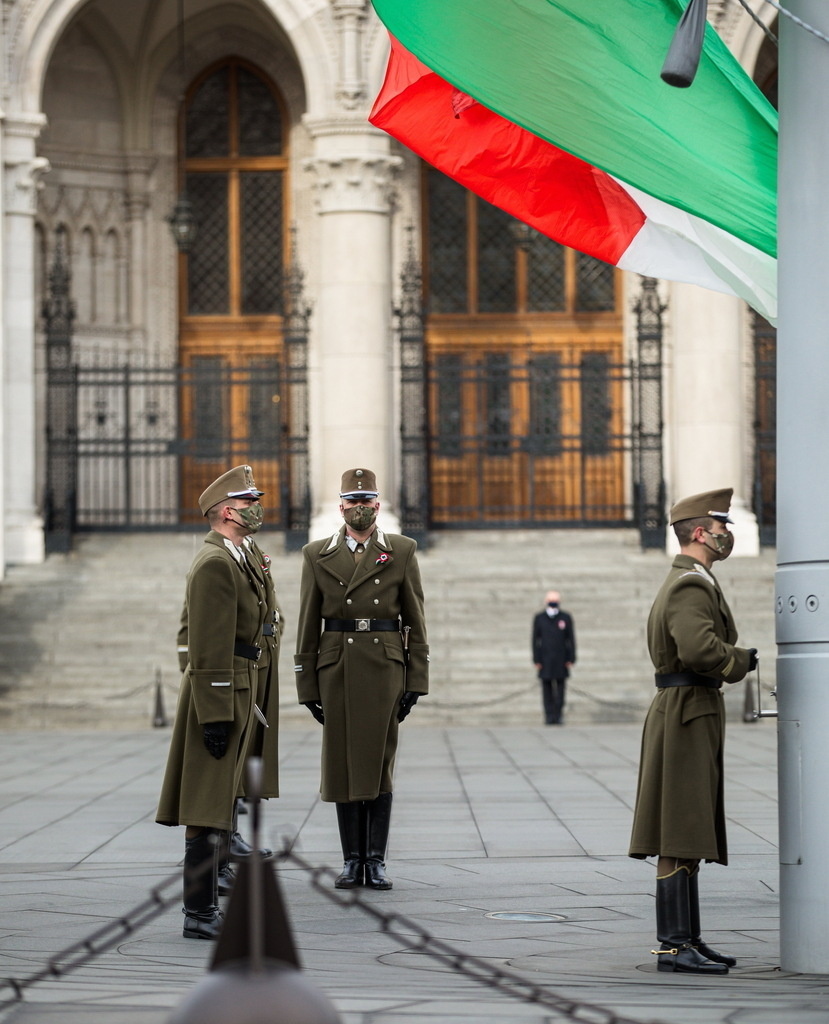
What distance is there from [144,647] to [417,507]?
557cm

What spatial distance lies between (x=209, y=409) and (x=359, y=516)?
18507mm

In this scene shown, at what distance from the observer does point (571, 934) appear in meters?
7.01

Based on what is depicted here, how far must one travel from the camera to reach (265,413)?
2661 centimetres

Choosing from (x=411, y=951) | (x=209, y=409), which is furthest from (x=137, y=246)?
(x=411, y=951)

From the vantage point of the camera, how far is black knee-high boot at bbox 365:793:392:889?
8227mm

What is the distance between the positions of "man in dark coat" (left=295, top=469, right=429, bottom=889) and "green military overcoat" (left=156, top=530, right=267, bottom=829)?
103cm

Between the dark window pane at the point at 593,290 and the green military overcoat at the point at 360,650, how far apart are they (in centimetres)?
1978

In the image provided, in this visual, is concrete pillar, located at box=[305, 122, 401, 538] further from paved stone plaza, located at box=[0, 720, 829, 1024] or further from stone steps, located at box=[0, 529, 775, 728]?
paved stone plaza, located at box=[0, 720, 829, 1024]

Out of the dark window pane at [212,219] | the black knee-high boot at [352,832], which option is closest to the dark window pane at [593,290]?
the dark window pane at [212,219]

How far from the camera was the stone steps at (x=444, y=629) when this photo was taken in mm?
20016

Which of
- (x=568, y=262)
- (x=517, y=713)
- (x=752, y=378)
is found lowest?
(x=517, y=713)

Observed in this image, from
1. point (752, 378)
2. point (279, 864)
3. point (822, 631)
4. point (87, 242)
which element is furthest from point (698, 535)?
point (87, 242)

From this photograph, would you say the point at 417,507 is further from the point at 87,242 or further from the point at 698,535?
the point at 698,535

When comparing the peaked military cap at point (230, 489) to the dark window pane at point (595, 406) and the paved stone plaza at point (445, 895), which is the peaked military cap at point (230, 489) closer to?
the paved stone plaza at point (445, 895)
